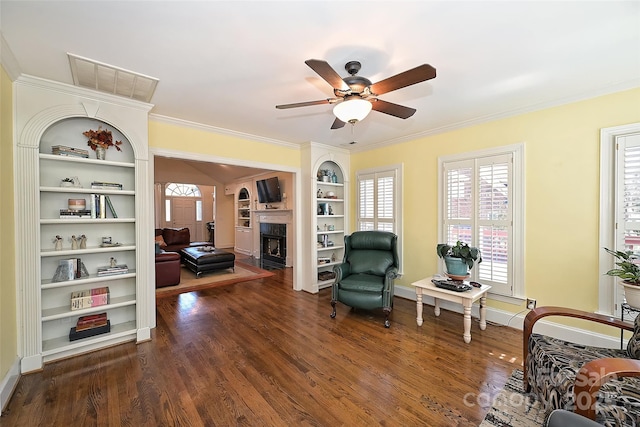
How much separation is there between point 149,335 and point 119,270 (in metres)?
0.77

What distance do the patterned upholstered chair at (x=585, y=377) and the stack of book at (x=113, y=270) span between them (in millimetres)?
3684

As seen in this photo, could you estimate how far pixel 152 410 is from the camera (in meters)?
1.82

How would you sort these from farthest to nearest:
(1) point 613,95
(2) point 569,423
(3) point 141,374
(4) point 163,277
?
(4) point 163,277 < (1) point 613,95 < (3) point 141,374 < (2) point 569,423

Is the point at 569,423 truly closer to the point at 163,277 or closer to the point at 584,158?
the point at 584,158

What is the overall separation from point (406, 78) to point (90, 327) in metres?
3.64

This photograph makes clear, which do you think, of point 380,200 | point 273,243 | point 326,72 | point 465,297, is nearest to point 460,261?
point 465,297

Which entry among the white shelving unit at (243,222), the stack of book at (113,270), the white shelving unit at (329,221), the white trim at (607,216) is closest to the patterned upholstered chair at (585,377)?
the white trim at (607,216)

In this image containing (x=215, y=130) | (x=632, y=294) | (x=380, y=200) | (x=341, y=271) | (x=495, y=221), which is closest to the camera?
(x=632, y=294)

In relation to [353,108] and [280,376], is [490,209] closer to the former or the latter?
[353,108]

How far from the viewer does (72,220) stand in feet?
8.10

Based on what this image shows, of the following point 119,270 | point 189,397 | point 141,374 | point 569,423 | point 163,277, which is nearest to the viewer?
point 569,423

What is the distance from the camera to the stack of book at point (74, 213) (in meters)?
2.51

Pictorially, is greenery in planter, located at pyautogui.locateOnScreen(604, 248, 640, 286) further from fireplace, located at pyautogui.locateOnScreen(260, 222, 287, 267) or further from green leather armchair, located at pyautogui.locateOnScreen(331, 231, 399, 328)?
fireplace, located at pyautogui.locateOnScreen(260, 222, 287, 267)

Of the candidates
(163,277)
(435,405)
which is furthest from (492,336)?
(163,277)
